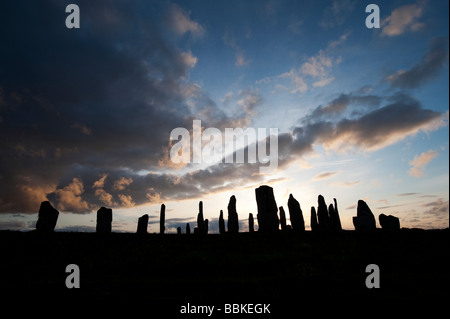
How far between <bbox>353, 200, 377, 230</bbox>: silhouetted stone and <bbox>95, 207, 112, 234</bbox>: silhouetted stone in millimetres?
29789

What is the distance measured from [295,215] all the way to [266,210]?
158 inches

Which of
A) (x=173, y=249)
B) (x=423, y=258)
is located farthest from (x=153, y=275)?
(x=423, y=258)

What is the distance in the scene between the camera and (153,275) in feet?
46.5

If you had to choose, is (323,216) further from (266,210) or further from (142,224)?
(142,224)

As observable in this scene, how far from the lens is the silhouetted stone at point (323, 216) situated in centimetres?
3112

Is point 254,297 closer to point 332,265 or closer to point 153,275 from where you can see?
point 153,275

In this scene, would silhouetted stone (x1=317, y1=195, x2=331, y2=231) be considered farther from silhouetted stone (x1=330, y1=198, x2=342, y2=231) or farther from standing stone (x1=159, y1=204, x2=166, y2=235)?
standing stone (x1=159, y1=204, x2=166, y2=235)

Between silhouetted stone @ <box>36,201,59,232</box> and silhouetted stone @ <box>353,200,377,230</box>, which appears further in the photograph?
silhouetted stone @ <box>353,200,377,230</box>

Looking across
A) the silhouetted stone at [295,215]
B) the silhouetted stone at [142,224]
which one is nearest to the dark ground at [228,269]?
the silhouetted stone at [142,224]

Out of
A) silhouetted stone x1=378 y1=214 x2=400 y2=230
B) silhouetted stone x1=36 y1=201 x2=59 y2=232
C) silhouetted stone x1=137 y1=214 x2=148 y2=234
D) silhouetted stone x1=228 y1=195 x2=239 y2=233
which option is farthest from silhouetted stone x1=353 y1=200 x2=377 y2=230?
silhouetted stone x1=36 y1=201 x2=59 y2=232

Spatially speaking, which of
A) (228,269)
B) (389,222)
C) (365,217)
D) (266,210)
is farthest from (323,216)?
(228,269)

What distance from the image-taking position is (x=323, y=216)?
3152 centimetres

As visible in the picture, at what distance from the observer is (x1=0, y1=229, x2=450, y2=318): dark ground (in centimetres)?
833
